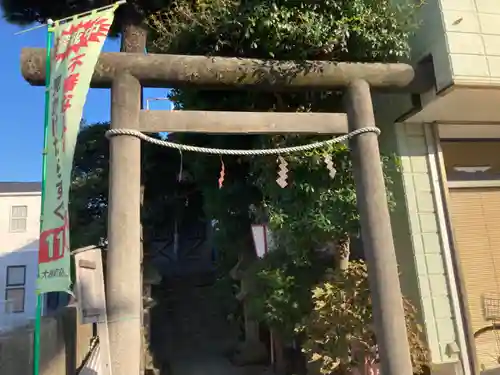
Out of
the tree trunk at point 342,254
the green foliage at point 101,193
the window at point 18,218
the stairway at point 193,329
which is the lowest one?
the stairway at point 193,329

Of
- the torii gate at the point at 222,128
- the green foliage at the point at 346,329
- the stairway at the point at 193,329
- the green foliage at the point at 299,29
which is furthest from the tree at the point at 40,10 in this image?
the stairway at the point at 193,329

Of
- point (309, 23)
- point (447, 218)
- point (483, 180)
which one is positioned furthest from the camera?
point (483, 180)

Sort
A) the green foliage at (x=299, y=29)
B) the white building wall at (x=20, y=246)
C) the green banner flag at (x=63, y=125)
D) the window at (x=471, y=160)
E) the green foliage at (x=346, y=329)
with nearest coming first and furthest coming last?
the green banner flag at (x=63, y=125)
the green foliage at (x=299, y=29)
the green foliage at (x=346, y=329)
the window at (x=471, y=160)
the white building wall at (x=20, y=246)

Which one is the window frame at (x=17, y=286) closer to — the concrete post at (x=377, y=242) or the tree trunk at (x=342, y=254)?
the tree trunk at (x=342, y=254)

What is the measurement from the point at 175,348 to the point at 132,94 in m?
10.5

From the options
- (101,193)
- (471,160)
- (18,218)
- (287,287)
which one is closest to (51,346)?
(287,287)

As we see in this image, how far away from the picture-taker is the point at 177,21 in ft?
19.9

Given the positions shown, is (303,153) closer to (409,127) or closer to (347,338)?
(409,127)

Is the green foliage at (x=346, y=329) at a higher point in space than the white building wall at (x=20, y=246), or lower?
lower

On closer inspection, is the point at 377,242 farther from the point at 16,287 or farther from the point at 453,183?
the point at 16,287

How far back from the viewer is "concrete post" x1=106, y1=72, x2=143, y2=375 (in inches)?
147

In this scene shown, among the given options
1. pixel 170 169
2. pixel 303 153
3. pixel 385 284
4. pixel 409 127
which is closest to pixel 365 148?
pixel 303 153

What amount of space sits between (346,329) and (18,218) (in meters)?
22.8

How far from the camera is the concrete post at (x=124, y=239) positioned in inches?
147
